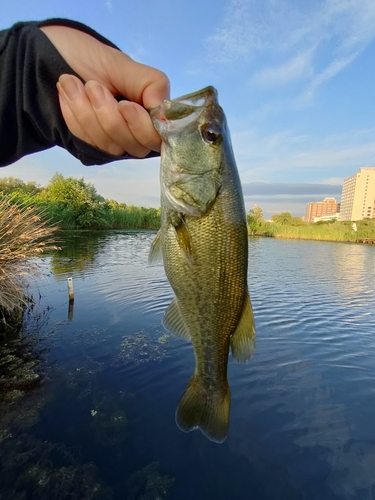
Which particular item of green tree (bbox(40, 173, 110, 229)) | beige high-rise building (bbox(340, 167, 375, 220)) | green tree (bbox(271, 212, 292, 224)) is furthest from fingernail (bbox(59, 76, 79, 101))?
beige high-rise building (bbox(340, 167, 375, 220))

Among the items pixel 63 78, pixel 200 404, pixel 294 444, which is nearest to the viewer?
pixel 63 78

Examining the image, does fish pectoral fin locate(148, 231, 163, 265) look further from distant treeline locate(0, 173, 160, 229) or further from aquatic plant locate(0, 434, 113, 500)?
distant treeline locate(0, 173, 160, 229)

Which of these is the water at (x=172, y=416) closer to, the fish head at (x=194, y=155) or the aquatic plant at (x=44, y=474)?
the aquatic plant at (x=44, y=474)

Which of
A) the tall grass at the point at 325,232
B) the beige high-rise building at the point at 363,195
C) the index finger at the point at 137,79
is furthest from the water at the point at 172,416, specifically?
the beige high-rise building at the point at 363,195

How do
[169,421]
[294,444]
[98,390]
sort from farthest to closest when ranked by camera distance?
[98,390] < [169,421] < [294,444]

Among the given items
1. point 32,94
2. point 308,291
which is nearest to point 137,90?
point 32,94

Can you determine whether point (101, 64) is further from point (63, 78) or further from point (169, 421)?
point (169, 421)

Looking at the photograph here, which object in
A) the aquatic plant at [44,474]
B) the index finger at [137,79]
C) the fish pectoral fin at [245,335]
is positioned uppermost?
the index finger at [137,79]
